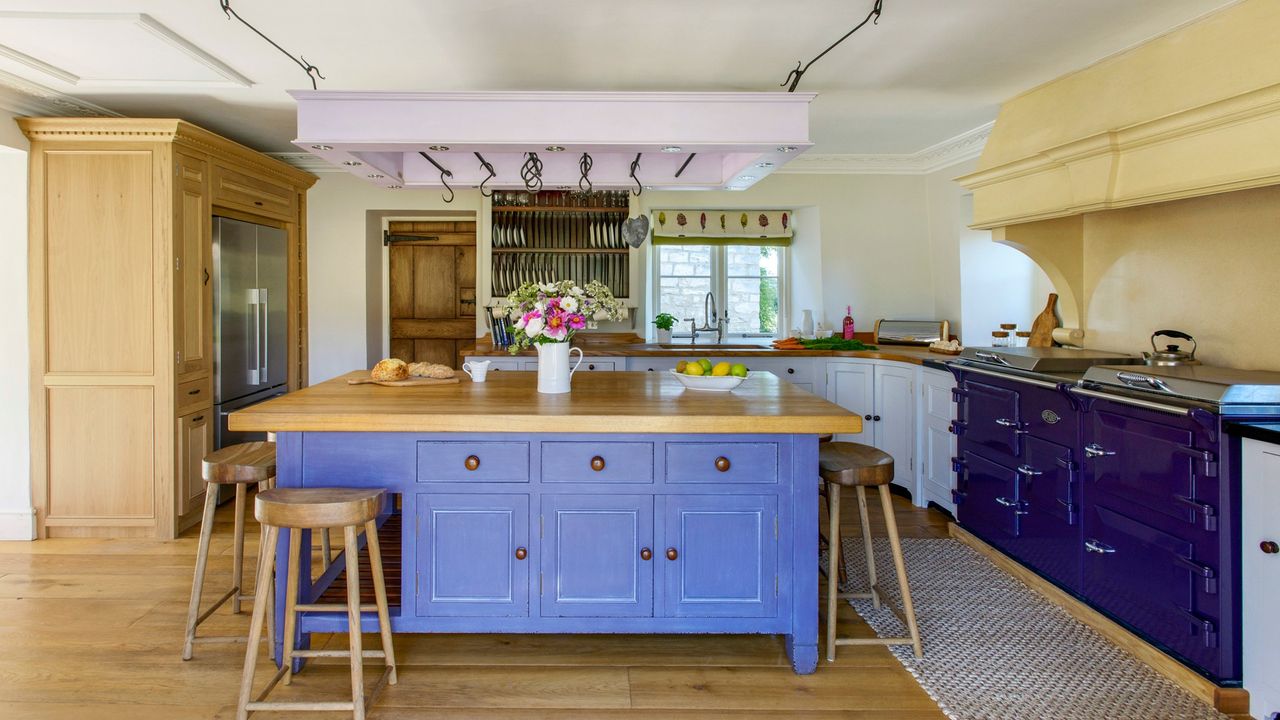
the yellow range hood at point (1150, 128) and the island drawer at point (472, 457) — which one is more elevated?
the yellow range hood at point (1150, 128)

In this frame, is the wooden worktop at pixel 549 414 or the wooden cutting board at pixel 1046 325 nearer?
the wooden worktop at pixel 549 414

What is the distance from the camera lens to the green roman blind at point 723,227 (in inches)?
259

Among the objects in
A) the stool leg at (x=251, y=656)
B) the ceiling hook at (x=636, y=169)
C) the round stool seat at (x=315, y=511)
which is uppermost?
the ceiling hook at (x=636, y=169)

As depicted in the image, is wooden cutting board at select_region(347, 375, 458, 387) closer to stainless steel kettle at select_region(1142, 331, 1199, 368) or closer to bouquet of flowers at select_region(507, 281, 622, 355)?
bouquet of flowers at select_region(507, 281, 622, 355)

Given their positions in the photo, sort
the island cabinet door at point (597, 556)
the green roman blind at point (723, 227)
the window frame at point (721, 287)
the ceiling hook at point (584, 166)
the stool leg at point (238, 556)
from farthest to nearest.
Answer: the window frame at point (721, 287) → the green roman blind at point (723, 227) → the ceiling hook at point (584, 166) → the stool leg at point (238, 556) → the island cabinet door at point (597, 556)

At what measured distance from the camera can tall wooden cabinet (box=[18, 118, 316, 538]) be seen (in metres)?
4.33

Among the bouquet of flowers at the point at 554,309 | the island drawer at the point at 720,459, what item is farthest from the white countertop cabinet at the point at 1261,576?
the bouquet of flowers at the point at 554,309

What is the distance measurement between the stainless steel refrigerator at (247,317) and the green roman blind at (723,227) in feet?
9.98

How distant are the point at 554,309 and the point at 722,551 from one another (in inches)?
47.5

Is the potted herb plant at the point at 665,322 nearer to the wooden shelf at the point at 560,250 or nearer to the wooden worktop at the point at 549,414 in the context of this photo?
the wooden shelf at the point at 560,250

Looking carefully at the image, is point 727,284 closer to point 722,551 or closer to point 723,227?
point 723,227

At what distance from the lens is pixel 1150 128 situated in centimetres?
319

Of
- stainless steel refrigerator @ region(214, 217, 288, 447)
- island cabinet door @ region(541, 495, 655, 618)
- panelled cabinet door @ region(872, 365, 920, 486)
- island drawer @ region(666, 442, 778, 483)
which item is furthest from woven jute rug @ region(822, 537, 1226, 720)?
stainless steel refrigerator @ region(214, 217, 288, 447)

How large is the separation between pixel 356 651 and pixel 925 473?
386 cm
